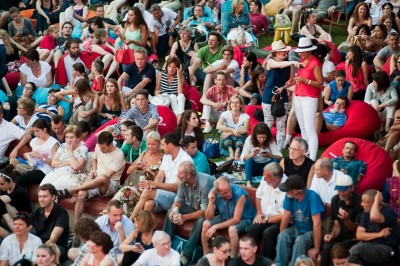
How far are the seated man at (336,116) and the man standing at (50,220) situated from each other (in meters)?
3.80

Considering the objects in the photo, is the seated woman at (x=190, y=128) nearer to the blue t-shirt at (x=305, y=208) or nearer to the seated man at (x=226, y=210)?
the seated man at (x=226, y=210)

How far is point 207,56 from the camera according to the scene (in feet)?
60.3

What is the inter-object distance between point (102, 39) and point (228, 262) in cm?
786

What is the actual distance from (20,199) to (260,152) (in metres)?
2.94

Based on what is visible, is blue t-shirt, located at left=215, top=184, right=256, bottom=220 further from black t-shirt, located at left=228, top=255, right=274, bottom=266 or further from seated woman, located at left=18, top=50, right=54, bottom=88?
seated woman, located at left=18, top=50, right=54, bottom=88

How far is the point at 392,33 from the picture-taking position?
17781mm

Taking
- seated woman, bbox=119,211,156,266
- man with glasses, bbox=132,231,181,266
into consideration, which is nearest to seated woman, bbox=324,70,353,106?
seated woman, bbox=119,211,156,266

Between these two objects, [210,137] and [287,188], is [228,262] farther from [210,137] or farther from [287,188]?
[210,137]

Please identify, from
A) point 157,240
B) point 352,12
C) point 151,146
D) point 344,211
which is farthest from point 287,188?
point 352,12

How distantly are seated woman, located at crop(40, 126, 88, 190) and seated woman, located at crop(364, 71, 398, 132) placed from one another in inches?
158

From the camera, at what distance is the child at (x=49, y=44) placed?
19.9 metres

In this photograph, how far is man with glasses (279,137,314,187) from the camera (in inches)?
527

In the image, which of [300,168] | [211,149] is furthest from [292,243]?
[211,149]

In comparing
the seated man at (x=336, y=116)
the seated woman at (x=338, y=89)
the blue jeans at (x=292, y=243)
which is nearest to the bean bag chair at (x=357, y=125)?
the seated man at (x=336, y=116)
